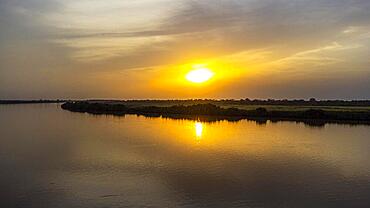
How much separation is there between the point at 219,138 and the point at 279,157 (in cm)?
552

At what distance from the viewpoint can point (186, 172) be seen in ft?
36.9

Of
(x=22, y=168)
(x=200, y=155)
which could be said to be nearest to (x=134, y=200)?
(x=22, y=168)

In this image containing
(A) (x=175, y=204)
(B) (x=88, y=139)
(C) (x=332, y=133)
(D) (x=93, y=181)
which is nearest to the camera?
(A) (x=175, y=204)

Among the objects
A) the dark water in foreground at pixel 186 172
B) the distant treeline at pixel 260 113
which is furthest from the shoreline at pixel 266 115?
the dark water in foreground at pixel 186 172

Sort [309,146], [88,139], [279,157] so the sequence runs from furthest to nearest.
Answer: [88,139], [309,146], [279,157]

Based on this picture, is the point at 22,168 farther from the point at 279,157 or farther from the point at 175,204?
the point at 279,157

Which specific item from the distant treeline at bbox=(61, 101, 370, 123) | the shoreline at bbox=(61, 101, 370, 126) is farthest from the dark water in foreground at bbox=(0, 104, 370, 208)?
the distant treeline at bbox=(61, 101, 370, 123)

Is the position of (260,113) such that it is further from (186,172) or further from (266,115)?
(186,172)

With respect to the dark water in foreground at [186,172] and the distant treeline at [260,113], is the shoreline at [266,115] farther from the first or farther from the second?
the dark water in foreground at [186,172]

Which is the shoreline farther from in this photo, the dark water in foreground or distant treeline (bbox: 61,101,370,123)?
the dark water in foreground

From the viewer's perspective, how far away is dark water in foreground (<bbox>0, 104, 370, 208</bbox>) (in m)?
8.55

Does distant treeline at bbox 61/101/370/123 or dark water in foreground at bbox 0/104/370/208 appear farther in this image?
distant treeline at bbox 61/101/370/123

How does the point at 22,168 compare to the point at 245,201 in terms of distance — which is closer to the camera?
the point at 245,201

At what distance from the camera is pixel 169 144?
57.7 ft
